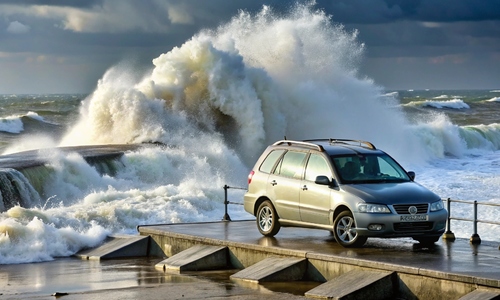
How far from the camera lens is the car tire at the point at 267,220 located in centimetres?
1633

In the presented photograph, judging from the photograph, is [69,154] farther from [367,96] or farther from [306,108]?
[367,96]

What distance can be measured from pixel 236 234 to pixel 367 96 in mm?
36034

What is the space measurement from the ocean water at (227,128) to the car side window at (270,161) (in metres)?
7.30

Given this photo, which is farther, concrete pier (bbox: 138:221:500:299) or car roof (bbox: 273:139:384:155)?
car roof (bbox: 273:139:384:155)

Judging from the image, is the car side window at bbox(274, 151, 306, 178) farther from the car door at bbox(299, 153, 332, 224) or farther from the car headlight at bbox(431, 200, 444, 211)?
the car headlight at bbox(431, 200, 444, 211)

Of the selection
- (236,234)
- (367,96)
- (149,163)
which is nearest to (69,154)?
(149,163)

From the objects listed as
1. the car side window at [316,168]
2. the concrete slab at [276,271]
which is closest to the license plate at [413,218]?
the car side window at [316,168]

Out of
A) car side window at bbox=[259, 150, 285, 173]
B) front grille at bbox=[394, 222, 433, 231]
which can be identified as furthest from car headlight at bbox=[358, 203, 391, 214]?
car side window at bbox=[259, 150, 285, 173]

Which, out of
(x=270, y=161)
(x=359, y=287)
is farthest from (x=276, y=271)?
(x=270, y=161)

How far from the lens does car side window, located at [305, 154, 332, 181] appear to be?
50.8 ft

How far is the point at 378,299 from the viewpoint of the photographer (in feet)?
40.9

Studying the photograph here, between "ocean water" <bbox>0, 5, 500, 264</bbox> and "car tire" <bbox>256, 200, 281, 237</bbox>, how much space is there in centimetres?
725

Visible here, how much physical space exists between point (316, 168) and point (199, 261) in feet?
7.64

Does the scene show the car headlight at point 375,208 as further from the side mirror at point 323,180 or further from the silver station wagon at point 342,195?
the side mirror at point 323,180
